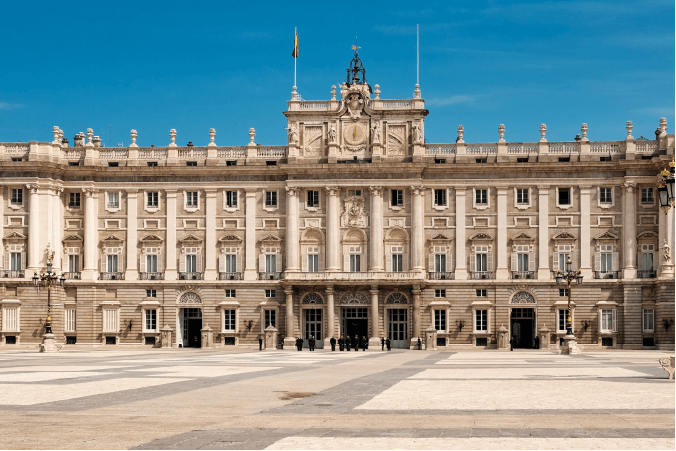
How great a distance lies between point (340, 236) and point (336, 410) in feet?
178

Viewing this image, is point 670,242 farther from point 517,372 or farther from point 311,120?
point 517,372

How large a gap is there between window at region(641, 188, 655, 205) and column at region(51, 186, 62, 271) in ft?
149

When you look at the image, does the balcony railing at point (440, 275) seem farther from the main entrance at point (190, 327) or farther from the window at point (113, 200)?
the window at point (113, 200)

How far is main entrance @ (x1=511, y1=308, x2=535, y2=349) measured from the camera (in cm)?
7525

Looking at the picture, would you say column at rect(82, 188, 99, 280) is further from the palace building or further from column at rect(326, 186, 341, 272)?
column at rect(326, 186, 341, 272)

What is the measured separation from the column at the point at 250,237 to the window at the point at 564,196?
78.8 ft

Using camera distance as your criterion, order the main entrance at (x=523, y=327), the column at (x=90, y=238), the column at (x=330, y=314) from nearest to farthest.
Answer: the column at (x=330, y=314)
the main entrance at (x=523, y=327)
the column at (x=90, y=238)

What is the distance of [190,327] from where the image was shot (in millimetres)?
78125

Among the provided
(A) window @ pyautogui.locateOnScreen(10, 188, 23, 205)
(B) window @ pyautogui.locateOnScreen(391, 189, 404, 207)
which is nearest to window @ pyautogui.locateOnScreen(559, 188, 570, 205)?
(B) window @ pyautogui.locateOnScreen(391, 189, 404, 207)

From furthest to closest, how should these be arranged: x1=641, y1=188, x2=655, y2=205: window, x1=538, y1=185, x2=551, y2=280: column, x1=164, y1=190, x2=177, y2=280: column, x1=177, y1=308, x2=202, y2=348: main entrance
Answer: x1=177, y1=308, x2=202, y2=348: main entrance → x1=164, y1=190, x2=177, y2=280: column → x1=538, y1=185, x2=551, y2=280: column → x1=641, y1=188, x2=655, y2=205: window

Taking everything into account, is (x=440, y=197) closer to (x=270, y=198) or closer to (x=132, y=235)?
(x=270, y=198)

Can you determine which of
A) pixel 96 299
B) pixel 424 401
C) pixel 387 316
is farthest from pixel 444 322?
pixel 424 401

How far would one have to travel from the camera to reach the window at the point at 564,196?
246 ft

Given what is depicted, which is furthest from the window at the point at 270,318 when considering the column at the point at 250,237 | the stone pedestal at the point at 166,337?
the stone pedestal at the point at 166,337
